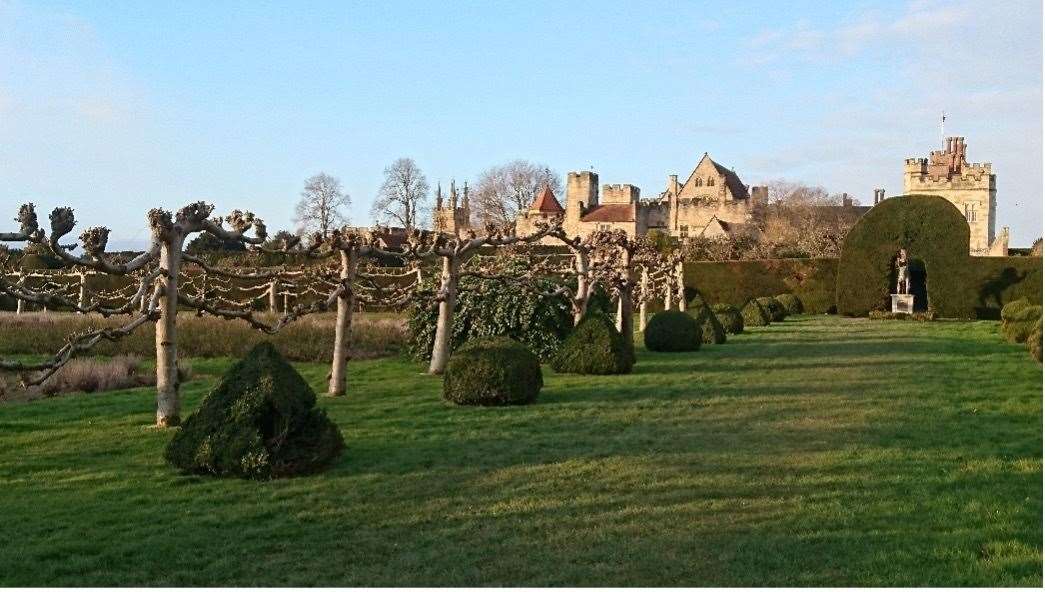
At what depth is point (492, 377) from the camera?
10.8 m

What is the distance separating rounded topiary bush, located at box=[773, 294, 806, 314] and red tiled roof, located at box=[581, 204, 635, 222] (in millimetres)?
37544

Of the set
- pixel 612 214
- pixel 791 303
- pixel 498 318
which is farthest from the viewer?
pixel 612 214

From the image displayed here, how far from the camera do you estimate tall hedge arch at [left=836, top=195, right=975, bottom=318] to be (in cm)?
2970

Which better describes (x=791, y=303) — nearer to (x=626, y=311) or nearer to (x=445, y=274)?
(x=626, y=311)

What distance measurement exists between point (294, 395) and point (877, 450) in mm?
4983

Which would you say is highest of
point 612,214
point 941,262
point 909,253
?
point 612,214

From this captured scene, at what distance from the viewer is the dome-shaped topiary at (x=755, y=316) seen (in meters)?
27.6

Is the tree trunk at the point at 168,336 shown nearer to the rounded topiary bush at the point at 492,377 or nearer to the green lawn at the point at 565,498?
the green lawn at the point at 565,498

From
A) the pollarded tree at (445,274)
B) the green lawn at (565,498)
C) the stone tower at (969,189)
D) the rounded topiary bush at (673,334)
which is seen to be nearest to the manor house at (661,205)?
the stone tower at (969,189)

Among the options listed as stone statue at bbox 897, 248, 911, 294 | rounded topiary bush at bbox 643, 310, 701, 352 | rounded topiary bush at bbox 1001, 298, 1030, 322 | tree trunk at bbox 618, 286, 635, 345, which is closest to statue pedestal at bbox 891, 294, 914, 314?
stone statue at bbox 897, 248, 911, 294

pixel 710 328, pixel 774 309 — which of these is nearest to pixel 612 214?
pixel 774 309

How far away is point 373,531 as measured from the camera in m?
5.61

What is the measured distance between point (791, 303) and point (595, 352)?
68.8 feet

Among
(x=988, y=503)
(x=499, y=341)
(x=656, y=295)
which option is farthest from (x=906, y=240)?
(x=988, y=503)
